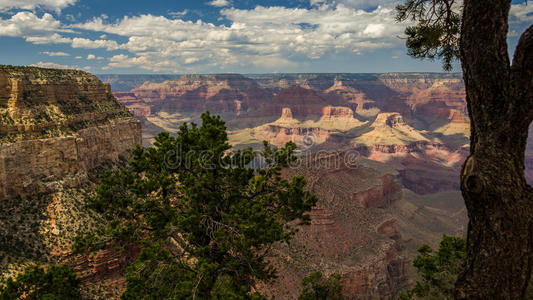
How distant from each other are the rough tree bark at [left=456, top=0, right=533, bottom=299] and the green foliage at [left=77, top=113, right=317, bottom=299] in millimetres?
5556

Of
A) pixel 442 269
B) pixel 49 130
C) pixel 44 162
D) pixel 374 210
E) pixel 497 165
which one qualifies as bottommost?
pixel 374 210

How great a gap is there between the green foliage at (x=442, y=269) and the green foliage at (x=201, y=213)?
6380 mm

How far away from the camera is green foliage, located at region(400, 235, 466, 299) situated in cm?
1205

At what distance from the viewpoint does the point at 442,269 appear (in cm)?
1312

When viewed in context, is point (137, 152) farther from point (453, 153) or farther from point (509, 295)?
point (453, 153)

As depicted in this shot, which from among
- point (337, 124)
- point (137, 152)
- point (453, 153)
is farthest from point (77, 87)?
point (337, 124)

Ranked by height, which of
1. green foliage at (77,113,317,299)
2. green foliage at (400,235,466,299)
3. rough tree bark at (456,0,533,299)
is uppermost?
rough tree bark at (456,0,533,299)

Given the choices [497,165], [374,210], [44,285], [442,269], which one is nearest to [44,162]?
[44,285]

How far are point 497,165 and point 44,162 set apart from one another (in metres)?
32.8

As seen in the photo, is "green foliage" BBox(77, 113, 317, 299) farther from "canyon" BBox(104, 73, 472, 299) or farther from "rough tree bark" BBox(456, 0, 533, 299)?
"rough tree bark" BBox(456, 0, 533, 299)

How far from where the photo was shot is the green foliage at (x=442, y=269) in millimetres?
12055

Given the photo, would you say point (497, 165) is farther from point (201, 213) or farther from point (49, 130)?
point (49, 130)

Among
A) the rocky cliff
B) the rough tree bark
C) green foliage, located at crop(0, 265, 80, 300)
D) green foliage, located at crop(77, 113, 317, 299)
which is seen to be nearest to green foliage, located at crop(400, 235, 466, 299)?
green foliage, located at crop(77, 113, 317, 299)

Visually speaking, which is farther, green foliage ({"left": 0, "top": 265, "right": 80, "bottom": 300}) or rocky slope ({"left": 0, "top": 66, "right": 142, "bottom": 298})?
rocky slope ({"left": 0, "top": 66, "right": 142, "bottom": 298})
